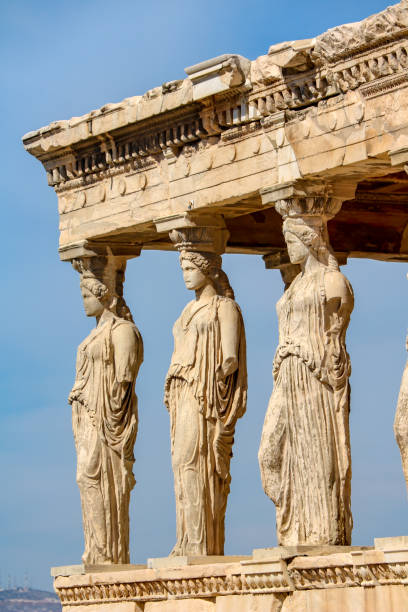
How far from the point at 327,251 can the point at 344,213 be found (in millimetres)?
3362

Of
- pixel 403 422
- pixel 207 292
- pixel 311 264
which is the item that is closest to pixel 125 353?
pixel 207 292

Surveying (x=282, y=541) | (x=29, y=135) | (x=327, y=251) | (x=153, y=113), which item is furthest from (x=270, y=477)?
(x=29, y=135)

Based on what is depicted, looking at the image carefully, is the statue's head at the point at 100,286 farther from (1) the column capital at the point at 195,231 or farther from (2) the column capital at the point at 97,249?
(1) the column capital at the point at 195,231

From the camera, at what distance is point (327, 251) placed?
66.8 feet

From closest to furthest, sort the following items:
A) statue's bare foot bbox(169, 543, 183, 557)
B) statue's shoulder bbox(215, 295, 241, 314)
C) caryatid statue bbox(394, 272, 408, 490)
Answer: caryatid statue bbox(394, 272, 408, 490) → statue's bare foot bbox(169, 543, 183, 557) → statue's shoulder bbox(215, 295, 241, 314)

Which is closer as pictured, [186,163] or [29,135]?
[186,163]

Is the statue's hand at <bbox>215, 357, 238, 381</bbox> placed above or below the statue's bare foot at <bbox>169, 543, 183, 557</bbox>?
above

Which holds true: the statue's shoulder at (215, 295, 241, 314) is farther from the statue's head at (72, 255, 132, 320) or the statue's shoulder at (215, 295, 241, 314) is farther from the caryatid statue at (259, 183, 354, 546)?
the statue's head at (72, 255, 132, 320)

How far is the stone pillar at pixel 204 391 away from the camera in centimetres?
2150

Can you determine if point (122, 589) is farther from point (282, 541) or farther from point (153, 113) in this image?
point (153, 113)

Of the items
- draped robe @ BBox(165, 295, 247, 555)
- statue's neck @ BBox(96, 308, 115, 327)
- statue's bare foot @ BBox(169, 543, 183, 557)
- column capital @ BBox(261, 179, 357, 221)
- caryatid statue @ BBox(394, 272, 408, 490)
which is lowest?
statue's bare foot @ BBox(169, 543, 183, 557)

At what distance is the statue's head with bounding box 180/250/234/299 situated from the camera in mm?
21703

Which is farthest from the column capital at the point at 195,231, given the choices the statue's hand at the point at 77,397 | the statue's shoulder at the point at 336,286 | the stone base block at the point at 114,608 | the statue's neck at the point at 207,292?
the stone base block at the point at 114,608

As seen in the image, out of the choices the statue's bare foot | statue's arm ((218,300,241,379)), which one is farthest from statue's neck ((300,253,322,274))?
the statue's bare foot
